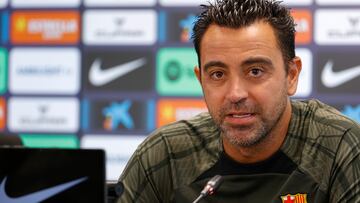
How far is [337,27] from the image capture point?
11.1ft

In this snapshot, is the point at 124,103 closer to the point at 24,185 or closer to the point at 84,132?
the point at 84,132

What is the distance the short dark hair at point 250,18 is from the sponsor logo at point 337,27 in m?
1.91

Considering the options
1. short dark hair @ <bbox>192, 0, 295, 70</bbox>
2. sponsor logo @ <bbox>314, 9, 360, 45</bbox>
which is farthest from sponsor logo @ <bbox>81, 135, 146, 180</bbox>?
short dark hair @ <bbox>192, 0, 295, 70</bbox>

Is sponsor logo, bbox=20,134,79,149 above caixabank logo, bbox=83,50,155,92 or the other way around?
the other way around

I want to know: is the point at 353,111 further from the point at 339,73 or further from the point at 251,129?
the point at 251,129

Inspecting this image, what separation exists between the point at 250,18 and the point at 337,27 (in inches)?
80.3

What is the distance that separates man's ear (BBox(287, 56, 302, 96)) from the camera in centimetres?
155

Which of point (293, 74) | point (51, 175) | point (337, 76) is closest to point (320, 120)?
point (293, 74)

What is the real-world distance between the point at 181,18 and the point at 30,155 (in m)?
2.51

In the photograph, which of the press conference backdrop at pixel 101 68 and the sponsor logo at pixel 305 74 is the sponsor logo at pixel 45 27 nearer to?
the press conference backdrop at pixel 101 68

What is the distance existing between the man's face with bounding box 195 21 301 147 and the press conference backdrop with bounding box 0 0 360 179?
200 cm

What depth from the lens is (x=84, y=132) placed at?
367cm

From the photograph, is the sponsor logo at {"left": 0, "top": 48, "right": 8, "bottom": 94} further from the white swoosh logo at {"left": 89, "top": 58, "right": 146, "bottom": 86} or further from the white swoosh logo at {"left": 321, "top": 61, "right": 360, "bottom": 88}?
the white swoosh logo at {"left": 321, "top": 61, "right": 360, "bottom": 88}

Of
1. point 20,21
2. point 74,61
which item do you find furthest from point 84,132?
point 20,21
